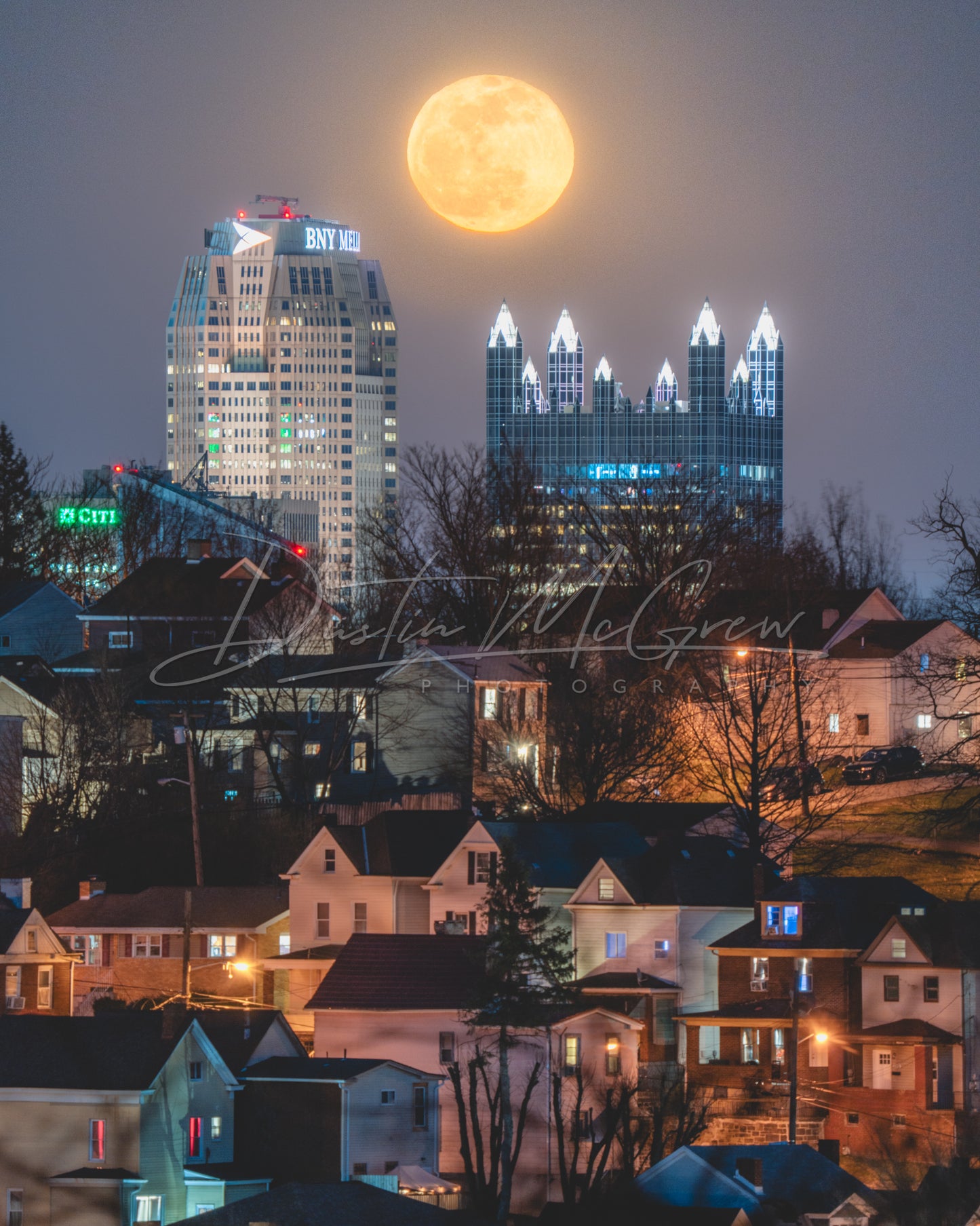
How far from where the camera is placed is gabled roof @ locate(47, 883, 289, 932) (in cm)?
5619

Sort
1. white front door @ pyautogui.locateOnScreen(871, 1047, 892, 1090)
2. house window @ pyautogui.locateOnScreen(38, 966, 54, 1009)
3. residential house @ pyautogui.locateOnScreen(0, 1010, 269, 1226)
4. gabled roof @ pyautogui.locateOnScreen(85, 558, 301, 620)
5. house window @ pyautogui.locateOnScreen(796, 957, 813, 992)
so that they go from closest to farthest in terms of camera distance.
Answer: residential house @ pyautogui.locateOnScreen(0, 1010, 269, 1226), white front door @ pyautogui.locateOnScreen(871, 1047, 892, 1090), house window @ pyautogui.locateOnScreen(796, 957, 813, 992), house window @ pyautogui.locateOnScreen(38, 966, 54, 1009), gabled roof @ pyautogui.locateOnScreen(85, 558, 301, 620)

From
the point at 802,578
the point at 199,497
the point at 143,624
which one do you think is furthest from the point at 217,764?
the point at 199,497

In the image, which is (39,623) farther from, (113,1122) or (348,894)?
(113,1122)

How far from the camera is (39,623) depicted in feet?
283

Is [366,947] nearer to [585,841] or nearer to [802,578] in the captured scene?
[585,841]

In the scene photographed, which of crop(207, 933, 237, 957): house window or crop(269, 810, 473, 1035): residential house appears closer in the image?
crop(269, 810, 473, 1035): residential house

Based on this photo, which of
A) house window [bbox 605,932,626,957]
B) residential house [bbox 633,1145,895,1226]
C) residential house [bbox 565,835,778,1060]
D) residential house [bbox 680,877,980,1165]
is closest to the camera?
residential house [bbox 633,1145,895,1226]

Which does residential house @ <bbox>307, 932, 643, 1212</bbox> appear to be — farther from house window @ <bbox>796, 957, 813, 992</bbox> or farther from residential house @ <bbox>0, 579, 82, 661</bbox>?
residential house @ <bbox>0, 579, 82, 661</bbox>

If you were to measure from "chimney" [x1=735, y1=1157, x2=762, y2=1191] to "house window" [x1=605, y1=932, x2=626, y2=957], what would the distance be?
44.9 feet

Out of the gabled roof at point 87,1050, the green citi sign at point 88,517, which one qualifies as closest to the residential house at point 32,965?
the gabled roof at point 87,1050

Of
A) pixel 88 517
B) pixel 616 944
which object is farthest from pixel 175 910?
pixel 88 517

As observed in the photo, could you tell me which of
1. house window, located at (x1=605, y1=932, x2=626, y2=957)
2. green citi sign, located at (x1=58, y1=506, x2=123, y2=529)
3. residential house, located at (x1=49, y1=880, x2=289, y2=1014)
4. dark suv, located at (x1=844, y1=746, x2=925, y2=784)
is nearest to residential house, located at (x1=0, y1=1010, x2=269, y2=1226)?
residential house, located at (x1=49, y1=880, x2=289, y2=1014)

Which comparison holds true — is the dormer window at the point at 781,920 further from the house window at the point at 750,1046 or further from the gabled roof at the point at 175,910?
the gabled roof at the point at 175,910

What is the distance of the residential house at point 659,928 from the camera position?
5150cm
